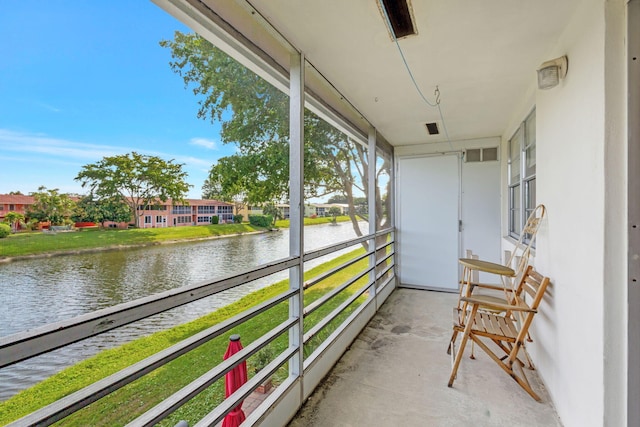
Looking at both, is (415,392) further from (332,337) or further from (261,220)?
(261,220)

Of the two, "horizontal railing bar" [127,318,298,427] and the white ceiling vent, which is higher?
the white ceiling vent

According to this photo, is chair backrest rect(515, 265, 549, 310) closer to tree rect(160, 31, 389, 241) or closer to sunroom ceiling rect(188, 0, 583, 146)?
sunroom ceiling rect(188, 0, 583, 146)

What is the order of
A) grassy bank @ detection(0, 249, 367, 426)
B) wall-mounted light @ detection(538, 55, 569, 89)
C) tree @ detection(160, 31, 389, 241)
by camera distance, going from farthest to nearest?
wall-mounted light @ detection(538, 55, 569, 89)
tree @ detection(160, 31, 389, 241)
grassy bank @ detection(0, 249, 367, 426)

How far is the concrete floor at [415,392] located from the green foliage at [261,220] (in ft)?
3.86

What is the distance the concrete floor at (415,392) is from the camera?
1.75 metres

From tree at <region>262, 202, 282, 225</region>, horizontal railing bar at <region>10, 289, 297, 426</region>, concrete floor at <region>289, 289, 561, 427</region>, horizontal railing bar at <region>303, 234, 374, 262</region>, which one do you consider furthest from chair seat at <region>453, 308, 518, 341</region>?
horizontal railing bar at <region>10, 289, 297, 426</region>

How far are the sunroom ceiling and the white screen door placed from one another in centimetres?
156

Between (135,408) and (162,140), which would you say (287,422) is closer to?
(135,408)

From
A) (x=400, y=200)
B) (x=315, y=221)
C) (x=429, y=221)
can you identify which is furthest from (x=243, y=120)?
(x=429, y=221)

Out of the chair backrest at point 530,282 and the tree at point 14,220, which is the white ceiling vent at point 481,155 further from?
the tree at point 14,220

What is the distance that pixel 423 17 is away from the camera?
1.57m

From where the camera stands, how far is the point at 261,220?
5.93 feet

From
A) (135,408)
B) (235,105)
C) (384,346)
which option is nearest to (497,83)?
(235,105)

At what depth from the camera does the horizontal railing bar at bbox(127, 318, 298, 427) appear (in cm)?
101
